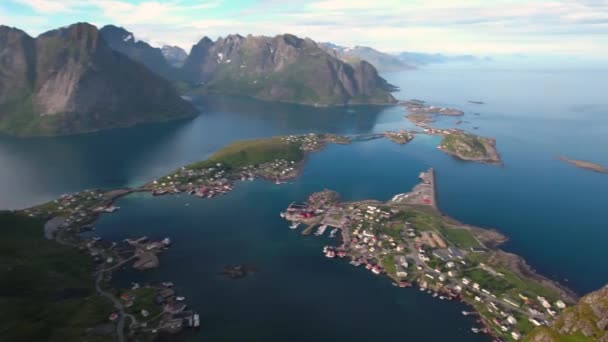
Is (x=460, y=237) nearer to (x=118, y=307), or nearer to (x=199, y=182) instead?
(x=118, y=307)

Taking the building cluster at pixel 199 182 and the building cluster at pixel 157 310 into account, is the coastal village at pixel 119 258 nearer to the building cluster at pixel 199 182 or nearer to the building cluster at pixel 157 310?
the building cluster at pixel 157 310

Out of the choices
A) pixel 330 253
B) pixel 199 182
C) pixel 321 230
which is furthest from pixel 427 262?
pixel 199 182

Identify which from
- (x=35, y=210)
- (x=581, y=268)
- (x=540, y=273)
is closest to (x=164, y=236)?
(x=35, y=210)

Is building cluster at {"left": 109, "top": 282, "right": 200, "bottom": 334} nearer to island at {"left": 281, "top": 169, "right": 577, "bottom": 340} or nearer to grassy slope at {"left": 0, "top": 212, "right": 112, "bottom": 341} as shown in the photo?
grassy slope at {"left": 0, "top": 212, "right": 112, "bottom": 341}

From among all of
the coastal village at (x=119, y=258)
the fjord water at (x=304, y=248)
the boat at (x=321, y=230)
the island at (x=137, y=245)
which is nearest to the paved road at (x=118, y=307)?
the coastal village at (x=119, y=258)

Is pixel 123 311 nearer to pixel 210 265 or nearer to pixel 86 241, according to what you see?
pixel 210 265
